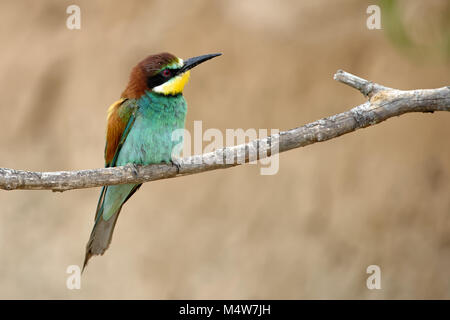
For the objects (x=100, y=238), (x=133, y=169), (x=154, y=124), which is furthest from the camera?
(x=100, y=238)

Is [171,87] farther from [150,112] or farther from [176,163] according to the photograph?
[176,163]

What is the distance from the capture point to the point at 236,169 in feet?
12.0

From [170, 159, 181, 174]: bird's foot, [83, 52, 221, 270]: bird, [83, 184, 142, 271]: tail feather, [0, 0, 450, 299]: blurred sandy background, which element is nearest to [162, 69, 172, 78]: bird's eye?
[83, 52, 221, 270]: bird

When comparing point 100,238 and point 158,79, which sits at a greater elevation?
point 158,79

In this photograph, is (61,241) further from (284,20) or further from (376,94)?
(376,94)

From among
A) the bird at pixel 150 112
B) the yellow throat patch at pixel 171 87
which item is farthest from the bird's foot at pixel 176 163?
the yellow throat patch at pixel 171 87

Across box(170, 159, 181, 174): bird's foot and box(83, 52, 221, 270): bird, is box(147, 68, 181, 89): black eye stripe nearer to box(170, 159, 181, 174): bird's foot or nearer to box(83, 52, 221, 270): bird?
box(83, 52, 221, 270): bird

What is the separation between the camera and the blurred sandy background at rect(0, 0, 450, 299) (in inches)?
136

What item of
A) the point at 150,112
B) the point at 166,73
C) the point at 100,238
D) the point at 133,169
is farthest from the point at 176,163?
the point at 100,238

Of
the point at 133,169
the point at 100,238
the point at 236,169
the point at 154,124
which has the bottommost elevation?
the point at 100,238

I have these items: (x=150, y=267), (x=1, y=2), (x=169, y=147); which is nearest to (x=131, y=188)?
(x=169, y=147)

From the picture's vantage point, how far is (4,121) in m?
3.73

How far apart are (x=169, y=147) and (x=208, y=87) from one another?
49.3 inches

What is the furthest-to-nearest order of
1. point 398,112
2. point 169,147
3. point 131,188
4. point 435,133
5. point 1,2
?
point 1,2, point 435,133, point 131,188, point 169,147, point 398,112
